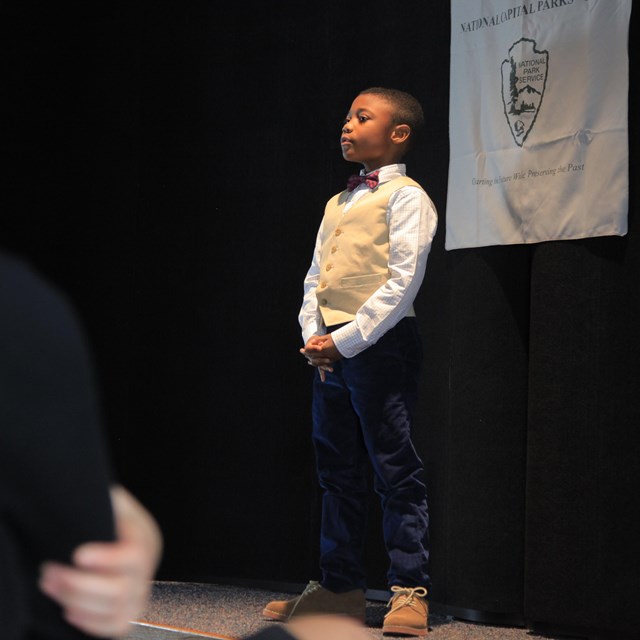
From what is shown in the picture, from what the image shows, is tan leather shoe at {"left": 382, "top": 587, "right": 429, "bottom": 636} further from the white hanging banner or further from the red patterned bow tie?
the red patterned bow tie

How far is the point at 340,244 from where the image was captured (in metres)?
2.76

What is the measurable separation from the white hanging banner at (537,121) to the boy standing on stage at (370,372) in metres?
0.24

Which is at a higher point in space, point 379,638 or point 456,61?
point 456,61

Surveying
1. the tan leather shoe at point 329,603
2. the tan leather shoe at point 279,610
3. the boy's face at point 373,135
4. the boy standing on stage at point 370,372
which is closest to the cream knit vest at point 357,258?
the boy standing on stage at point 370,372

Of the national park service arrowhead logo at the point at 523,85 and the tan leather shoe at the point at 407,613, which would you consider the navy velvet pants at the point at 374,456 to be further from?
the national park service arrowhead logo at the point at 523,85

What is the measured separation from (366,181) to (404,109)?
0.26 meters

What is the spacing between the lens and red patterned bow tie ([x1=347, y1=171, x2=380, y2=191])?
278 centimetres

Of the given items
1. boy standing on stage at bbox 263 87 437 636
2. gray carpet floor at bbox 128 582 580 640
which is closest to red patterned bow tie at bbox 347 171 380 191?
boy standing on stage at bbox 263 87 437 636

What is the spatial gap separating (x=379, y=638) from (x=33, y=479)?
2.40 m

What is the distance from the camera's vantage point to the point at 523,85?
9.25 feet

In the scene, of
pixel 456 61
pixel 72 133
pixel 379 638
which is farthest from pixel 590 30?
pixel 72 133

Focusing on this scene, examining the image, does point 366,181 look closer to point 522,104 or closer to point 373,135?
point 373,135

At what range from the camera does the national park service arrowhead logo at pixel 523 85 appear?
2785 mm

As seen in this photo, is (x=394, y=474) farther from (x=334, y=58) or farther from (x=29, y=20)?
(x=29, y=20)
